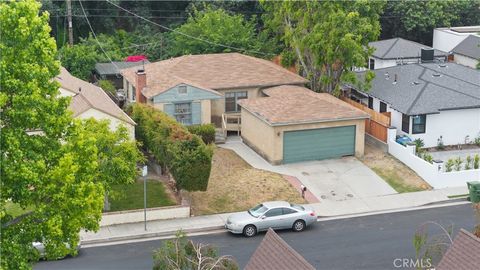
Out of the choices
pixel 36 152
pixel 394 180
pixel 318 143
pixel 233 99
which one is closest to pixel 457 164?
pixel 394 180

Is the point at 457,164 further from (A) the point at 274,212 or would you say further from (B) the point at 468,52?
(B) the point at 468,52

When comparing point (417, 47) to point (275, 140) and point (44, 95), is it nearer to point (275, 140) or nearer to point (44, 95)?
point (275, 140)

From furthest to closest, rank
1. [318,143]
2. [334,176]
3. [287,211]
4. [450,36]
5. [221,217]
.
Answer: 1. [450,36]
2. [318,143]
3. [334,176]
4. [221,217]
5. [287,211]

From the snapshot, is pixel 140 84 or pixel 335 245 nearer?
pixel 335 245

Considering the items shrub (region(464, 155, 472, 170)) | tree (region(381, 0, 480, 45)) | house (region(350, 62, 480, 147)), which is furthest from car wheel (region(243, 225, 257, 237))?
tree (region(381, 0, 480, 45))

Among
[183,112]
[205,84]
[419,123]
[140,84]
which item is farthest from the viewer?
[205,84]

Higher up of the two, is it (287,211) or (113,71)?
(113,71)

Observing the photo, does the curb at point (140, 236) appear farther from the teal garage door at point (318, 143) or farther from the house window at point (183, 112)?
the house window at point (183, 112)
